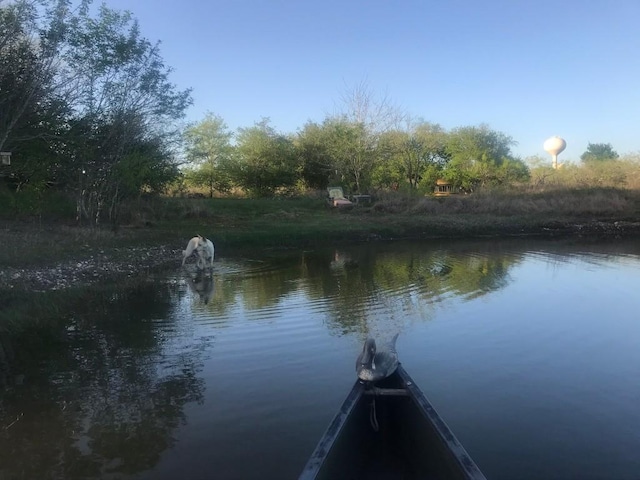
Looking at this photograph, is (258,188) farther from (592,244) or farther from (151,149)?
(592,244)

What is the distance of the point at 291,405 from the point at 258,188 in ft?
123

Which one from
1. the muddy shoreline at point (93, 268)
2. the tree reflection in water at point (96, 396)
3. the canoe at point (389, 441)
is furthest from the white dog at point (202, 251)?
the canoe at point (389, 441)

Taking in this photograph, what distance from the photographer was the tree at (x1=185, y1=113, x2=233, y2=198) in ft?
146

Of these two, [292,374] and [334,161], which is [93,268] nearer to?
[292,374]

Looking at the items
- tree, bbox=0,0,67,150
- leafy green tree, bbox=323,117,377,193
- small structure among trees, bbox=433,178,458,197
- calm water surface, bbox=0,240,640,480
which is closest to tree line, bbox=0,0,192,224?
tree, bbox=0,0,67,150

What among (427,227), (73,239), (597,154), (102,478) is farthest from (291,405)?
(597,154)

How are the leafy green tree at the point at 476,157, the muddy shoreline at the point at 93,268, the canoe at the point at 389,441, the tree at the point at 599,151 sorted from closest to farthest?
the canoe at the point at 389,441 < the muddy shoreline at the point at 93,268 < the leafy green tree at the point at 476,157 < the tree at the point at 599,151

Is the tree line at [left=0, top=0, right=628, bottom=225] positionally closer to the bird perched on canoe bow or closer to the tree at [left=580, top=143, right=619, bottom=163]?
the bird perched on canoe bow

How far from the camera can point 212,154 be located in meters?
48.4

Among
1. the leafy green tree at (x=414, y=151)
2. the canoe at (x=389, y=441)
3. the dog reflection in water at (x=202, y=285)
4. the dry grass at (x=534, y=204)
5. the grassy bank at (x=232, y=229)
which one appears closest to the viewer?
the canoe at (x=389, y=441)

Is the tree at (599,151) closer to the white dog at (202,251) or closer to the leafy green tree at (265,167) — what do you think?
the leafy green tree at (265,167)

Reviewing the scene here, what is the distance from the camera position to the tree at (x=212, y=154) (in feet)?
146

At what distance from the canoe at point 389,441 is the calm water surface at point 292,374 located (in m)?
0.66

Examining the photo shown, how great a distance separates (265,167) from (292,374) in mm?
36484
